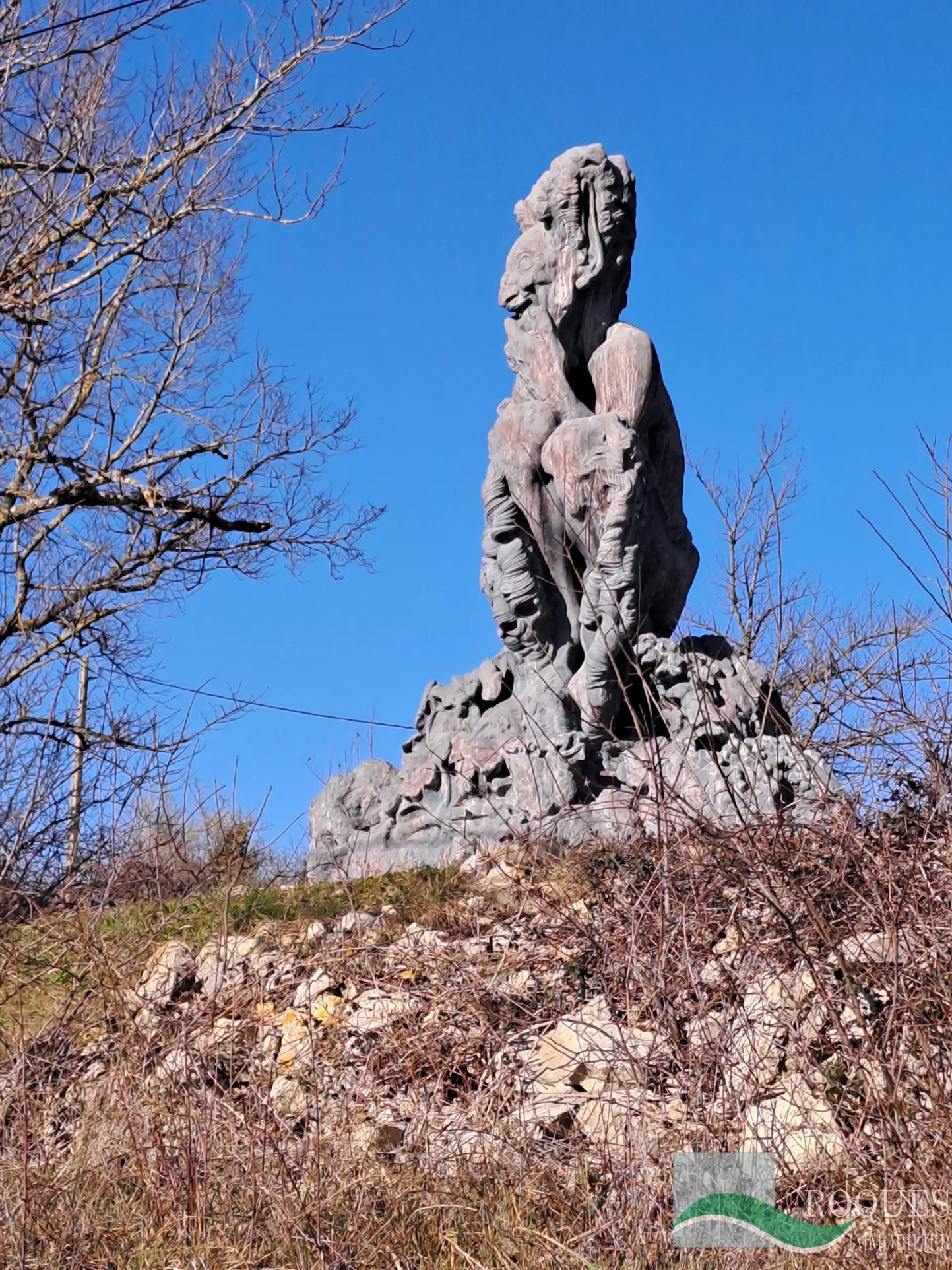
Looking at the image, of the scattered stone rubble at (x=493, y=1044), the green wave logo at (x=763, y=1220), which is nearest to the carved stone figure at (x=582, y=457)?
the scattered stone rubble at (x=493, y=1044)

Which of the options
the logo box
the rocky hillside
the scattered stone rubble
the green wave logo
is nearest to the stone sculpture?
the scattered stone rubble

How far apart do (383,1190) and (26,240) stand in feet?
27.0

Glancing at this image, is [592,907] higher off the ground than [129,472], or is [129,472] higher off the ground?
[129,472]

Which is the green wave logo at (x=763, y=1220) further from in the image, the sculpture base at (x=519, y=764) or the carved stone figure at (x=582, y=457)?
the carved stone figure at (x=582, y=457)

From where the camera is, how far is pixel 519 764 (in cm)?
752

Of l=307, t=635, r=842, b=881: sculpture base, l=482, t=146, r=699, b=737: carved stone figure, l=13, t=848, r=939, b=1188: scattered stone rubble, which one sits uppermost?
l=482, t=146, r=699, b=737: carved stone figure

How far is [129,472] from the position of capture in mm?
12602

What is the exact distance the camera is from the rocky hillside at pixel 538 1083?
3.93 metres

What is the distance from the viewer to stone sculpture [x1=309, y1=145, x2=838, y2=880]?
7.43 metres

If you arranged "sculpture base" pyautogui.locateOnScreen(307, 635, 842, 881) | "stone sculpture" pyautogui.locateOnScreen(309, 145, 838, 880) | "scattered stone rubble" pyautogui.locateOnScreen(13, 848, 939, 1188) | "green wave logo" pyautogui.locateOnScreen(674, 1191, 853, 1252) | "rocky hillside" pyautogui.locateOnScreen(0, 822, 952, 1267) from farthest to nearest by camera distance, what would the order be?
"stone sculpture" pyautogui.locateOnScreen(309, 145, 838, 880), "sculpture base" pyautogui.locateOnScreen(307, 635, 842, 881), "scattered stone rubble" pyautogui.locateOnScreen(13, 848, 939, 1188), "rocky hillside" pyautogui.locateOnScreen(0, 822, 952, 1267), "green wave logo" pyautogui.locateOnScreen(674, 1191, 853, 1252)

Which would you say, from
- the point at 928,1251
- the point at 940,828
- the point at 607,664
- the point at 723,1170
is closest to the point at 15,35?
the point at 607,664

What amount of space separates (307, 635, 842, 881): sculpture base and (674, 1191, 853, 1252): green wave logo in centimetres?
271

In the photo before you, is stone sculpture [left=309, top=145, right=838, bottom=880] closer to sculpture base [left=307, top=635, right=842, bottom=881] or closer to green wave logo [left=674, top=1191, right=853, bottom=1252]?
sculpture base [left=307, top=635, right=842, bottom=881]

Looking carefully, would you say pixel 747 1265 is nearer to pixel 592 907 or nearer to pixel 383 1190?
pixel 383 1190
